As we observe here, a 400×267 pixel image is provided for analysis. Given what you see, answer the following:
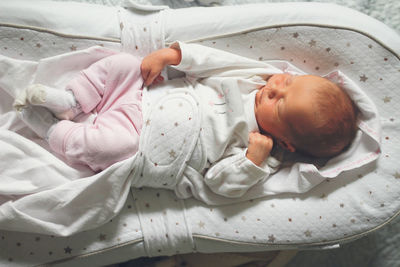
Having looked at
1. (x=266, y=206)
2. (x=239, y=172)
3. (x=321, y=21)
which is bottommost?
(x=266, y=206)

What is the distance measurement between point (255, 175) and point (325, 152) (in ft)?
0.72

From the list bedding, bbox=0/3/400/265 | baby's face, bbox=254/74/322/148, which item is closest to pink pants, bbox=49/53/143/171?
bedding, bbox=0/3/400/265

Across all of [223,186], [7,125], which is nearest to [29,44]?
[7,125]

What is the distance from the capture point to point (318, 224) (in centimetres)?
102

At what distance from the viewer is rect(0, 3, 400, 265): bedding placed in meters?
1.01

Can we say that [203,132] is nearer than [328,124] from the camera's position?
No

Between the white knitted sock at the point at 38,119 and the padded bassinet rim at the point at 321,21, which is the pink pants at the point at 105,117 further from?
the padded bassinet rim at the point at 321,21

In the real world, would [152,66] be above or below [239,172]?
above

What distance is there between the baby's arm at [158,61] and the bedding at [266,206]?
0.06m

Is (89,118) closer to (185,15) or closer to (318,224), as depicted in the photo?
(185,15)

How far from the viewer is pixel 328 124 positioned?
3.09 ft

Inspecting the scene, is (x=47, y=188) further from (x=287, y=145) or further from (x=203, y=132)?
(x=287, y=145)

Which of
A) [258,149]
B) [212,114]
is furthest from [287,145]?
[212,114]

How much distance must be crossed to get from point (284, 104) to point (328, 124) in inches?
5.1
